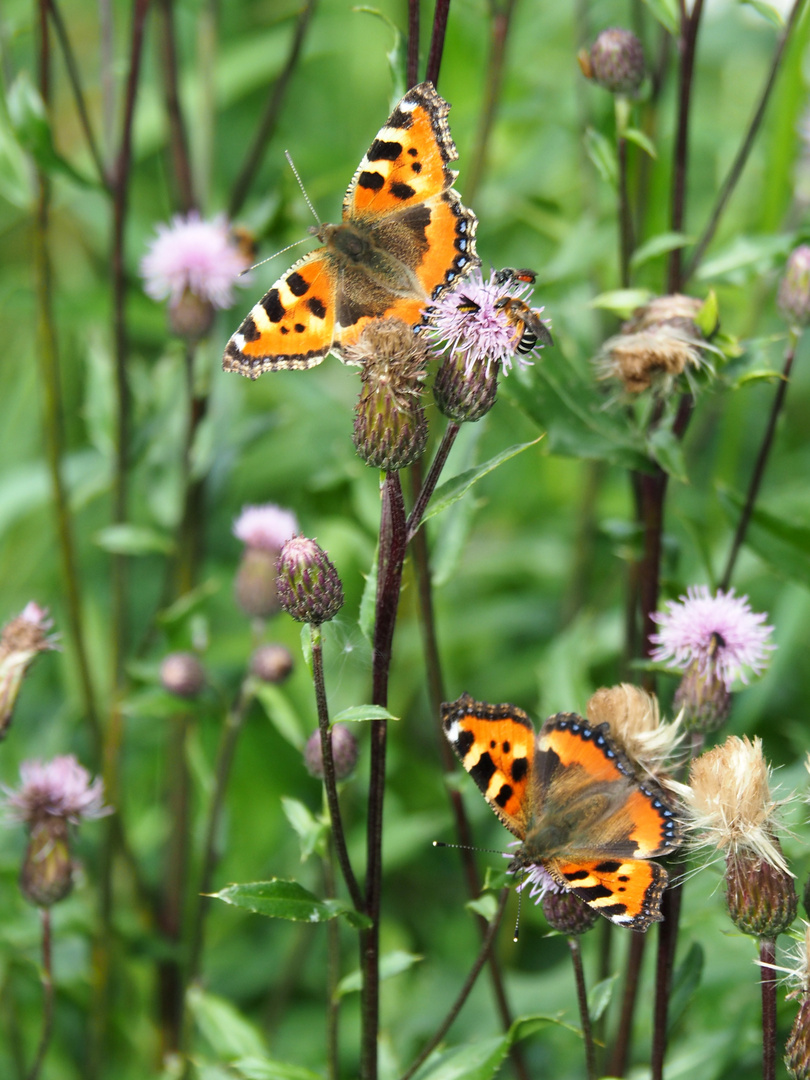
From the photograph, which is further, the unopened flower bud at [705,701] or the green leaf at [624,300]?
the green leaf at [624,300]

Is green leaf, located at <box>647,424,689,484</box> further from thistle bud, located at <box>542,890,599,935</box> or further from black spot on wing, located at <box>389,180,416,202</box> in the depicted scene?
thistle bud, located at <box>542,890,599,935</box>

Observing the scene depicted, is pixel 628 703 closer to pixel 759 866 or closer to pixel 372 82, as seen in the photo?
pixel 759 866

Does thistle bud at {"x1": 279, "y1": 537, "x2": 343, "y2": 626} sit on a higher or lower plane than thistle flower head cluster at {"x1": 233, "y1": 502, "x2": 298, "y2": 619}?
lower

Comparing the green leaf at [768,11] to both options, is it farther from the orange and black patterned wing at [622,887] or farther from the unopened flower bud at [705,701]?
the orange and black patterned wing at [622,887]

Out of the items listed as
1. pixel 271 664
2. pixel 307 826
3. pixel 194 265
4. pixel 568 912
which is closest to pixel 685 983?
pixel 568 912

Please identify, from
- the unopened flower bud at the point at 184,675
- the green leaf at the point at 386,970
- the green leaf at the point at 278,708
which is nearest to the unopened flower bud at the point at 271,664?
the green leaf at the point at 278,708

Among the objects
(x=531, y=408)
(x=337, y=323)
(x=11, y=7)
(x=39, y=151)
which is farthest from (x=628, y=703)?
(x=11, y=7)

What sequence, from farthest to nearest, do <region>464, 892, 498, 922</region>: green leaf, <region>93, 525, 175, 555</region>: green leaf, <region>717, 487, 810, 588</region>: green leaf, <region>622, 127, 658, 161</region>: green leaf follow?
1. <region>93, 525, 175, 555</region>: green leaf
2. <region>717, 487, 810, 588</region>: green leaf
3. <region>622, 127, 658, 161</region>: green leaf
4. <region>464, 892, 498, 922</region>: green leaf

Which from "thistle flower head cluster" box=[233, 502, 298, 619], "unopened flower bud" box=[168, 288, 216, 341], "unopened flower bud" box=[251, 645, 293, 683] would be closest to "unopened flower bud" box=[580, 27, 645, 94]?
"unopened flower bud" box=[168, 288, 216, 341]
